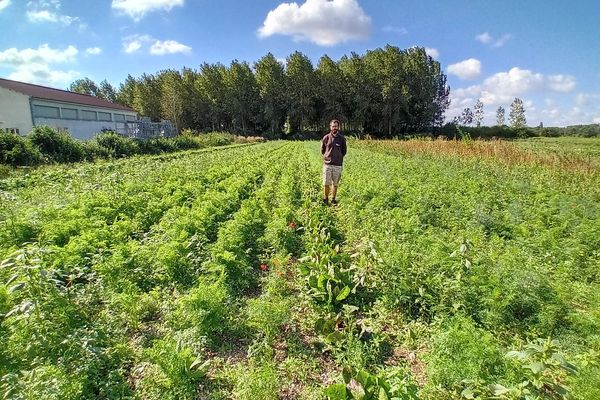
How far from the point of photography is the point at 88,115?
134ft

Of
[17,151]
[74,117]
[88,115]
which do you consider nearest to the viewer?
[17,151]

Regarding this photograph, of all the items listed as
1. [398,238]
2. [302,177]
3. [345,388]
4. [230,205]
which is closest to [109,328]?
[345,388]

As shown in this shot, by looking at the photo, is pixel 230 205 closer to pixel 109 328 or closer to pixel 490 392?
pixel 109 328

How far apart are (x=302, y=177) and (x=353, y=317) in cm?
985

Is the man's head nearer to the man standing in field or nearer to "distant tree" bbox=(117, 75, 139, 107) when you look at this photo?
the man standing in field

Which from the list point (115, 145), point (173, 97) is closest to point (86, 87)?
point (173, 97)

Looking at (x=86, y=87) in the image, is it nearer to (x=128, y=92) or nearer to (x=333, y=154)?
(x=128, y=92)

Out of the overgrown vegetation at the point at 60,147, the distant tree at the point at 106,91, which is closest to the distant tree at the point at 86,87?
the distant tree at the point at 106,91

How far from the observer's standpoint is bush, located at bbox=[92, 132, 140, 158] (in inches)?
917

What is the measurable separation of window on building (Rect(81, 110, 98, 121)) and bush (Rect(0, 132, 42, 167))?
25.3 m

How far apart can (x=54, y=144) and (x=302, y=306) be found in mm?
20429

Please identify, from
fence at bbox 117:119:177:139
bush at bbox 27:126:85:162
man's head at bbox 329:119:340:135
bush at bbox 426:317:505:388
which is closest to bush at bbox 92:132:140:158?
bush at bbox 27:126:85:162

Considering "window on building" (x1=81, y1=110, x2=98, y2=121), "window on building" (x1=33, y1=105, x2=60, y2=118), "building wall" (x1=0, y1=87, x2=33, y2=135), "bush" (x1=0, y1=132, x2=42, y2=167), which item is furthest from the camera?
"window on building" (x1=81, y1=110, x2=98, y2=121)

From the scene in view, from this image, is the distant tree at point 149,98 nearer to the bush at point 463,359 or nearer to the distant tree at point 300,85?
the distant tree at point 300,85
